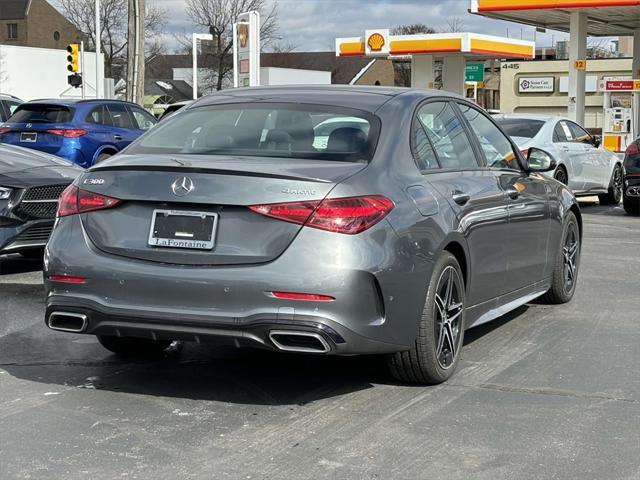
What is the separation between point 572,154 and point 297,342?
12.8m

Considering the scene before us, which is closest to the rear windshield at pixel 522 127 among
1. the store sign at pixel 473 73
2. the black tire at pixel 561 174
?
the black tire at pixel 561 174

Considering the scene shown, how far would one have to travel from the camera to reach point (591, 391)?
5.59 m

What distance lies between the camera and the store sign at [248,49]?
28188mm

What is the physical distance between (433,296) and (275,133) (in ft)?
3.96

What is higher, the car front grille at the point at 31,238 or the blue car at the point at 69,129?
the blue car at the point at 69,129

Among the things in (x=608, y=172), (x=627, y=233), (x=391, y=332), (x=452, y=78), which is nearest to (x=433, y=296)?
(x=391, y=332)

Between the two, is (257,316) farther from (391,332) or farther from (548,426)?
(548,426)

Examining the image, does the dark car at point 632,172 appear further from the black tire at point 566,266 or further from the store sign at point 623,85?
the store sign at point 623,85

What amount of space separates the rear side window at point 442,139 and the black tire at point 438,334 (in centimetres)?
62

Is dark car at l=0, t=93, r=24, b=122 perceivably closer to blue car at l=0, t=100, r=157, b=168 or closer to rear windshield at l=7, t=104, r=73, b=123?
blue car at l=0, t=100, r=157, b=168

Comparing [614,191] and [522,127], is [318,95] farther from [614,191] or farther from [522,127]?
[614,191]

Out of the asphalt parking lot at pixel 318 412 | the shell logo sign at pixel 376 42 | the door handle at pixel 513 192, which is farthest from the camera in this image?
the shell logo sign at pixel 376 42

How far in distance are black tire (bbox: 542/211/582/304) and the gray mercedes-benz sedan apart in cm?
190

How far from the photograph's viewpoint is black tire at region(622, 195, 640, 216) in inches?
640
